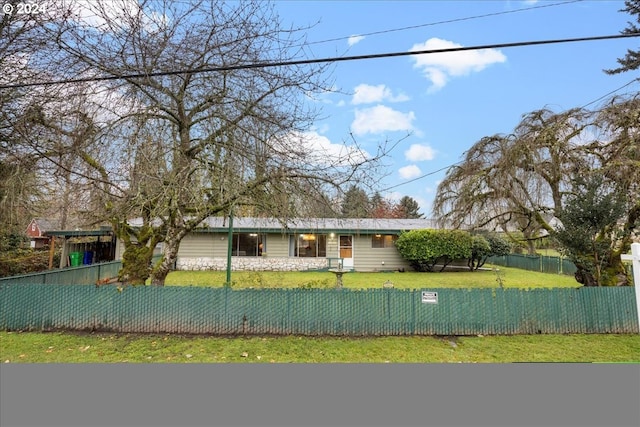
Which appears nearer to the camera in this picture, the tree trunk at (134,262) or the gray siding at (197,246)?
the tree trunk at (134,262)

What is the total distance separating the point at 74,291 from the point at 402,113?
1133cm

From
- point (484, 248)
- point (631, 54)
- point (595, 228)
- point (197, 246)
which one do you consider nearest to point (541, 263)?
point (484, 248)

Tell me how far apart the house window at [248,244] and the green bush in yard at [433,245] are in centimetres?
772

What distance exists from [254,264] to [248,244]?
4.01 ft

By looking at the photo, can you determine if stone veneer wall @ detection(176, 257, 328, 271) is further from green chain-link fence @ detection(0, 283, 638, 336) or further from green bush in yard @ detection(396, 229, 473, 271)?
green chain-link fence @ detection(0, 283, 638, 336)

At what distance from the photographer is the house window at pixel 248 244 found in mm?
18453

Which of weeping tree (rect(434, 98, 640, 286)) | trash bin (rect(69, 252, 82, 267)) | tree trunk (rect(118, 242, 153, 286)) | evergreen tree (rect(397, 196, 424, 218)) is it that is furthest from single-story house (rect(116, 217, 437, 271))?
evergreen tree (rect(397, 196, 424, 218))

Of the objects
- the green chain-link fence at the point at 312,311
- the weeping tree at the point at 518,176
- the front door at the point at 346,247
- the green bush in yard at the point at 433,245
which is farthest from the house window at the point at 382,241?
the green chain-link fence at the point at 312,311

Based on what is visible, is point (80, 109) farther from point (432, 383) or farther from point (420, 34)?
point (432, 383)

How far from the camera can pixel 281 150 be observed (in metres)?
6.43

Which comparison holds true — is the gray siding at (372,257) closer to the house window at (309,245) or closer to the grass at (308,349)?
the house window at (309,245)

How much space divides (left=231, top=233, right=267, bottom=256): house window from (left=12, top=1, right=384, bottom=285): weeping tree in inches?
462

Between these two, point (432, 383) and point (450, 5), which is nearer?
point (432, 383)

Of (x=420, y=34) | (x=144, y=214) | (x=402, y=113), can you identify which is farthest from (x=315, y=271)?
(x=420, y=34)
